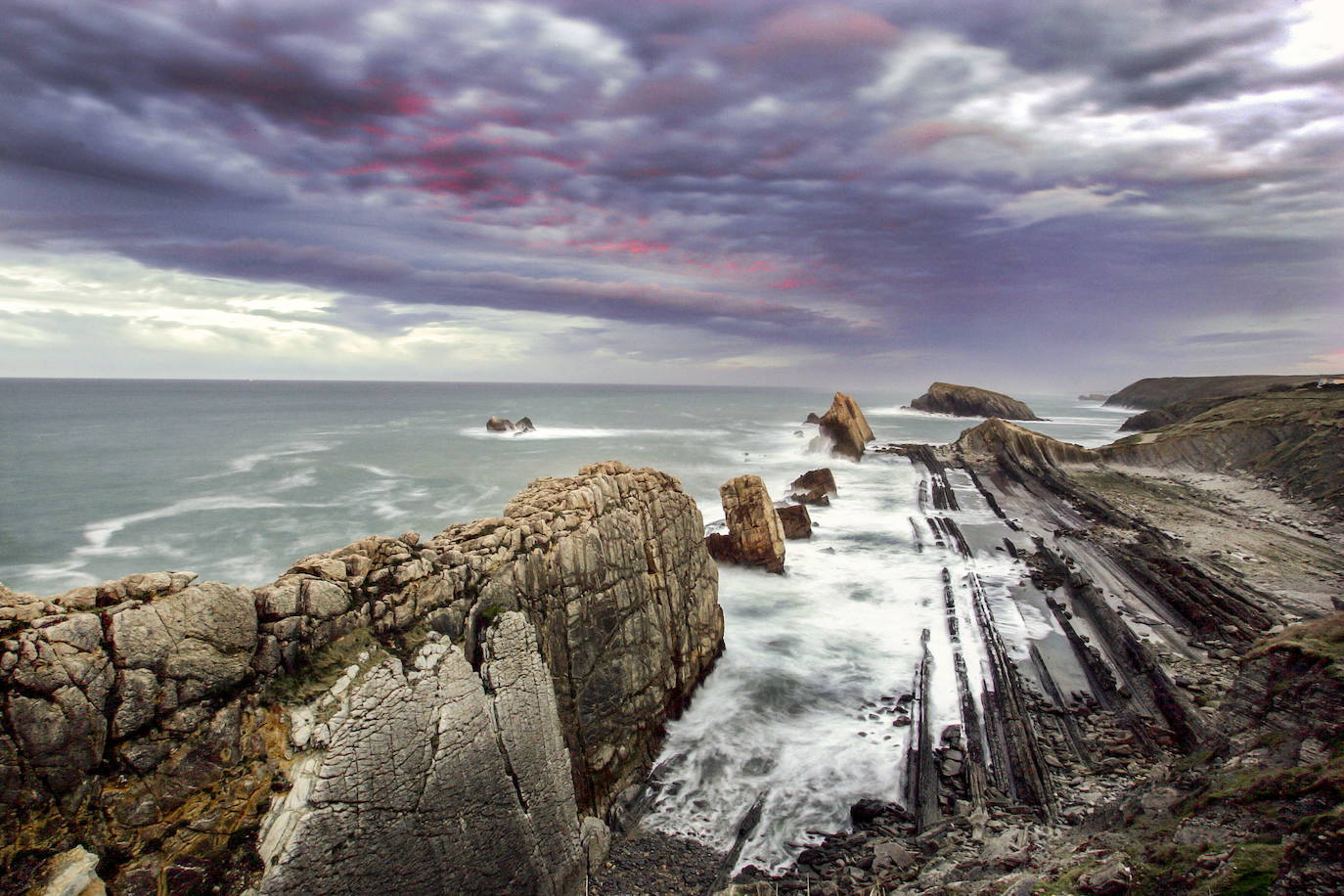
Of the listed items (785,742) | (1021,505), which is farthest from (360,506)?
(1021,505)

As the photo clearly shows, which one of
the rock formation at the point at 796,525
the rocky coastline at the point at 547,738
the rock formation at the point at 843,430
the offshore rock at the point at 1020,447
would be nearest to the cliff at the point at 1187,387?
the offshore rock at the point at 1020,447

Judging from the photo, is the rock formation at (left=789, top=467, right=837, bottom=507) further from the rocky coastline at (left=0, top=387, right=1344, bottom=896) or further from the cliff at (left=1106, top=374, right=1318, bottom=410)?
the cliff at (left=1106, top=374, right=1318, bottom=410)

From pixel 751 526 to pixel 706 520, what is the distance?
824 cm

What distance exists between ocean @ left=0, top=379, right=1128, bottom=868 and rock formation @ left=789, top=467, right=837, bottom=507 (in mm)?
876

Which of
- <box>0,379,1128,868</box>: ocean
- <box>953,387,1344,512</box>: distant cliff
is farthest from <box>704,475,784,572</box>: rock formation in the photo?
<box>953,387,1344,512</box>: distant cliff

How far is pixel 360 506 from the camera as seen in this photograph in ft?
111

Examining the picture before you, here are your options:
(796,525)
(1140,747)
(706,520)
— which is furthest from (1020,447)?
(1140,747)

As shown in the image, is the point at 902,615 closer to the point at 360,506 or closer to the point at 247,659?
the point at 247,659

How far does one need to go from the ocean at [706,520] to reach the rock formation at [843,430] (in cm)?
173

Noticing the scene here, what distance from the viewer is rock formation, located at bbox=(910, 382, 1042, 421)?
9456cm

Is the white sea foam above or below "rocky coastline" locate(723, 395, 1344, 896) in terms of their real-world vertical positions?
above

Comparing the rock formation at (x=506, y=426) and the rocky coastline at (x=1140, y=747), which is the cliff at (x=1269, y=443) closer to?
the rocky coastline at (x=1140, y=747)

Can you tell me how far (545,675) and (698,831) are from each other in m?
3.64

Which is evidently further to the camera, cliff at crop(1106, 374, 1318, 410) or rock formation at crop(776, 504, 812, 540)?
cliff at crop(1106, 374, 1318, 410)
